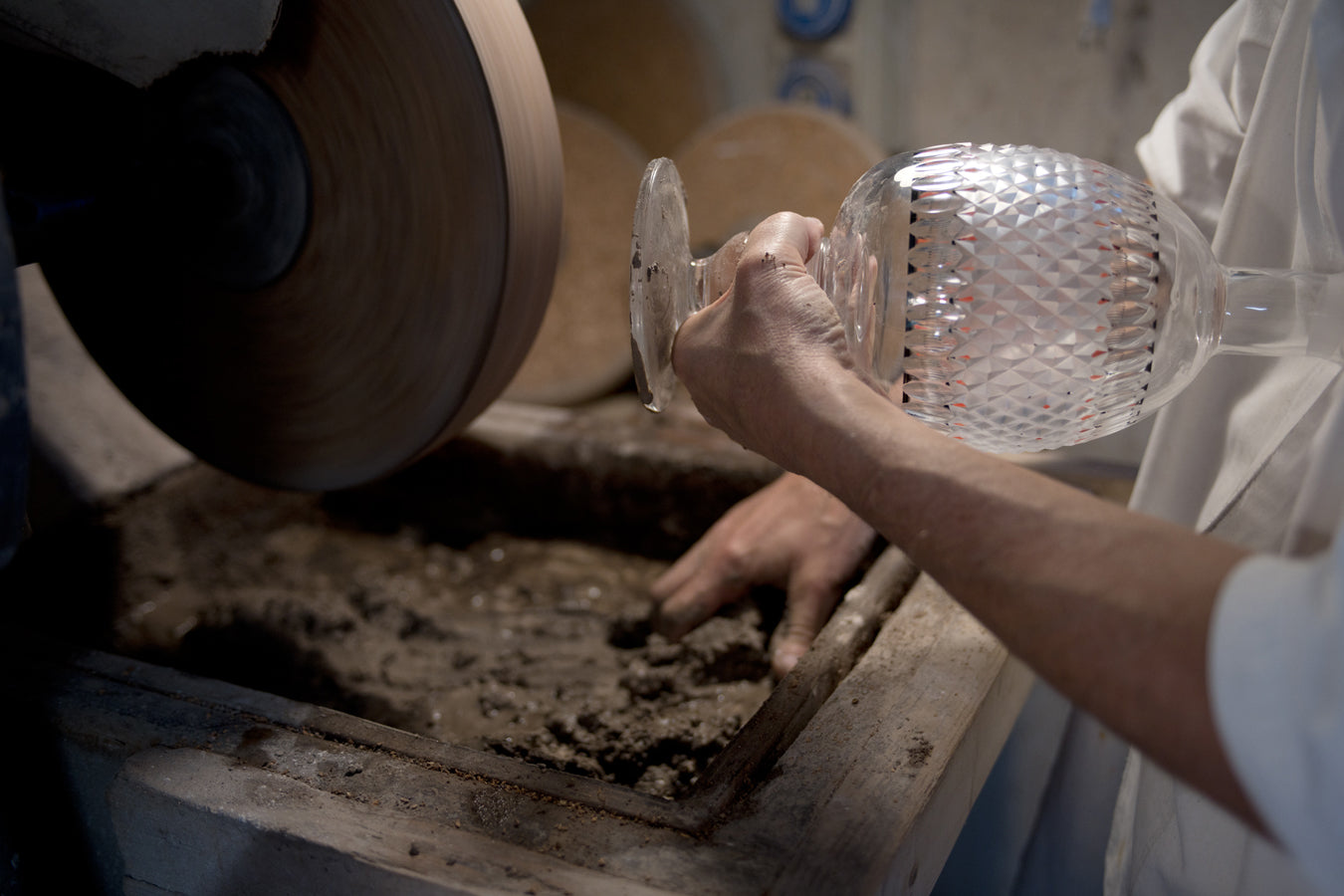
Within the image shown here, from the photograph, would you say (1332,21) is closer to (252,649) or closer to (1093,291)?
(1093,291)

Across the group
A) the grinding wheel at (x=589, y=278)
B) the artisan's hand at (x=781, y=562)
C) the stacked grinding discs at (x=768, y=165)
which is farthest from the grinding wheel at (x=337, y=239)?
the stacked grinding discs at (x=768, y=165)

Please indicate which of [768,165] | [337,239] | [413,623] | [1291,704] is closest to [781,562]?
[413,623]

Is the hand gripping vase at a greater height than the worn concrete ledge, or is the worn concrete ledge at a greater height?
the hand gripping vase

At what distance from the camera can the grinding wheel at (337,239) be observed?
103cm

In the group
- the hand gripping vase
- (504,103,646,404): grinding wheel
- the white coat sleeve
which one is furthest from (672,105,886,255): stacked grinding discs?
the white coat sleeve

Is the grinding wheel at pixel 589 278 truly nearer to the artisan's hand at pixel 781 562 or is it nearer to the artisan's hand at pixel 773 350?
the artisan's hand at pixel 781 562

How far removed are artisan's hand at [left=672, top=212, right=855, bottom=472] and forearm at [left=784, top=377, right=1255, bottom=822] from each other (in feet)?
0.20

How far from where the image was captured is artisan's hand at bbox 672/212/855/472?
65 cm

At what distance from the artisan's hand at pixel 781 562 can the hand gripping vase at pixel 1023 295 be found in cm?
45

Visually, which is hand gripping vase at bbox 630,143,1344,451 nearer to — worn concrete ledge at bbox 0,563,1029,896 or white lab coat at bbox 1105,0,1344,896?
white lab coat at bbox 1105,0,1344,896

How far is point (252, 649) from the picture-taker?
1.33 m

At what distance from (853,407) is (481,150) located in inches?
24.0

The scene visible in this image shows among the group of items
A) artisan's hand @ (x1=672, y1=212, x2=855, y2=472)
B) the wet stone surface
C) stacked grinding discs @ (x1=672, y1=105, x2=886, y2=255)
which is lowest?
the wet stone surface

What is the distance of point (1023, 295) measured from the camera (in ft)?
2.35
